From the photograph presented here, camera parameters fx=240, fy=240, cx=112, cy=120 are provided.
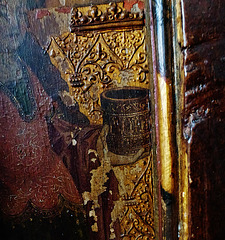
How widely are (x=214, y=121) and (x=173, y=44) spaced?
0.72 ft

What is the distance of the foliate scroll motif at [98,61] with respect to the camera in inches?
27.1

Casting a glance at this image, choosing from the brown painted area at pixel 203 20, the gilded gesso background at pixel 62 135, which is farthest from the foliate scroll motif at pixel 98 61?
the brown painted area at pixel 203 20

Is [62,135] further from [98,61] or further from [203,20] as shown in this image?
[203,20]

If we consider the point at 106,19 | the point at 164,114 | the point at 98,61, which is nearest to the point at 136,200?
the point at 164,114

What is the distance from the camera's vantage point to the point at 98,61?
0.70 meters

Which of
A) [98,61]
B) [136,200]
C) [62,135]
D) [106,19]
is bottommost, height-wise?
[136,200]

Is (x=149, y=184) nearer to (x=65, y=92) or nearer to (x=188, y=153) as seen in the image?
(x=188, y=153)

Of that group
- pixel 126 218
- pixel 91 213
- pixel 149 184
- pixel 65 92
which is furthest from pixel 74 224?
pixel 65 92

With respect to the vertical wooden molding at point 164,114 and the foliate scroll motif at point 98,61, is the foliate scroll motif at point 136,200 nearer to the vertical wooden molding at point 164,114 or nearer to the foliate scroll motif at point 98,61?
the vertical wooden molding at point 164,114

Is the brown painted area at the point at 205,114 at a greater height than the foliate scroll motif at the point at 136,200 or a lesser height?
greater

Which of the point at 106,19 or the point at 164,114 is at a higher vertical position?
the point at 106,19

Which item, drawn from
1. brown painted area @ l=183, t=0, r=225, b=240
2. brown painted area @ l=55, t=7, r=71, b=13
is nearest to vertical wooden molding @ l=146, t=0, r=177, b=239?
brown painted area @ l=183, t=0, r=225, b=240

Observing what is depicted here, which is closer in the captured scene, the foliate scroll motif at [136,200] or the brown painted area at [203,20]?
the brown painted area at [203,20]

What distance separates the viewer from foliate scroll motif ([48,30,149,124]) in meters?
0.69
